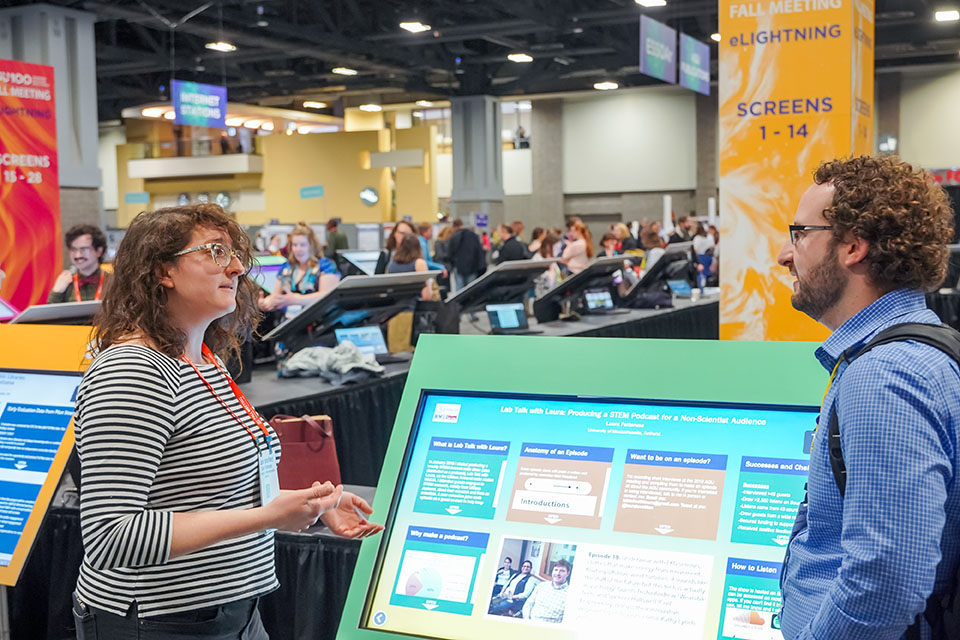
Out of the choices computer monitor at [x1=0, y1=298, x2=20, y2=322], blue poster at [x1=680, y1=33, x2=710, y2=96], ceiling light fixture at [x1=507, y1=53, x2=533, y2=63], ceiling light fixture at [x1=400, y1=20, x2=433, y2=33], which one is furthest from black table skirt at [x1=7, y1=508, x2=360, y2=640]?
ceiling light fixture at [x1=507, y1=53, x2=533, y2=63]

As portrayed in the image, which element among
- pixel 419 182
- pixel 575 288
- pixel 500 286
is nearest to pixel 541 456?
pixel 500 286

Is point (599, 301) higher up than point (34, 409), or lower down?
lower down

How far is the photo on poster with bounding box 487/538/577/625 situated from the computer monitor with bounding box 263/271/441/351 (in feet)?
10.2

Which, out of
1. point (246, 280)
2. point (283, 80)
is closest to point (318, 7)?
point (283, 80)

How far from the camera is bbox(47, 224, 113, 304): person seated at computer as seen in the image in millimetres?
5234

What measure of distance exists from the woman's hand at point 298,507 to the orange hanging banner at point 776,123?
3.40 metres

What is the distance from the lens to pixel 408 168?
22656 mm

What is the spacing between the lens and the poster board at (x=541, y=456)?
1.53 m

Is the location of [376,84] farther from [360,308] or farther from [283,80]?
[360,308]

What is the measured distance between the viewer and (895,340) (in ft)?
3.62

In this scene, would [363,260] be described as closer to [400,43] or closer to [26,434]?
[26,434]

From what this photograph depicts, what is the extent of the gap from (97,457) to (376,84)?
67.5 ft

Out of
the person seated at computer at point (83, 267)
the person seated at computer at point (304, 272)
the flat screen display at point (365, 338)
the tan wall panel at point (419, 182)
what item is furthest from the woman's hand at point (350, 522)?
the tan wall panel at point (419, 182)

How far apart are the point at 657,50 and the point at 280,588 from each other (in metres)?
9.11
